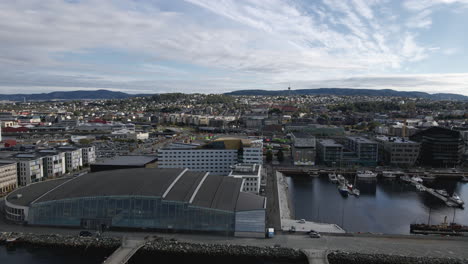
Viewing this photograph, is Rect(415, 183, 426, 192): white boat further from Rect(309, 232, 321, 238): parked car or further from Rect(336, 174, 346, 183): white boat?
Rect(309, 232, 321, 238): parked car

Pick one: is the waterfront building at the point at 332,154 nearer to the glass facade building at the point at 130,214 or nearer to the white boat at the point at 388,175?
the white boat at the point at 388,175

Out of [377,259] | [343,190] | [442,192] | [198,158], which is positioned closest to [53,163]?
[198,158]

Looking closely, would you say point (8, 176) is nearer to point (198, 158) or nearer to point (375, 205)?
point (198, 158)

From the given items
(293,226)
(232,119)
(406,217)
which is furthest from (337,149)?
(232,119)

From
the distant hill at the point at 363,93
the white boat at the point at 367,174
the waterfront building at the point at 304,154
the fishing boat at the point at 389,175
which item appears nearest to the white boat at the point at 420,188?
the fishing boat at the point at 389,175

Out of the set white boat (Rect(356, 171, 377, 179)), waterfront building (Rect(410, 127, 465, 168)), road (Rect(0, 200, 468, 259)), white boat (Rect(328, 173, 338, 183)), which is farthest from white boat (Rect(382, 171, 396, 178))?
road (Rect(0, 200, 468, 259))
